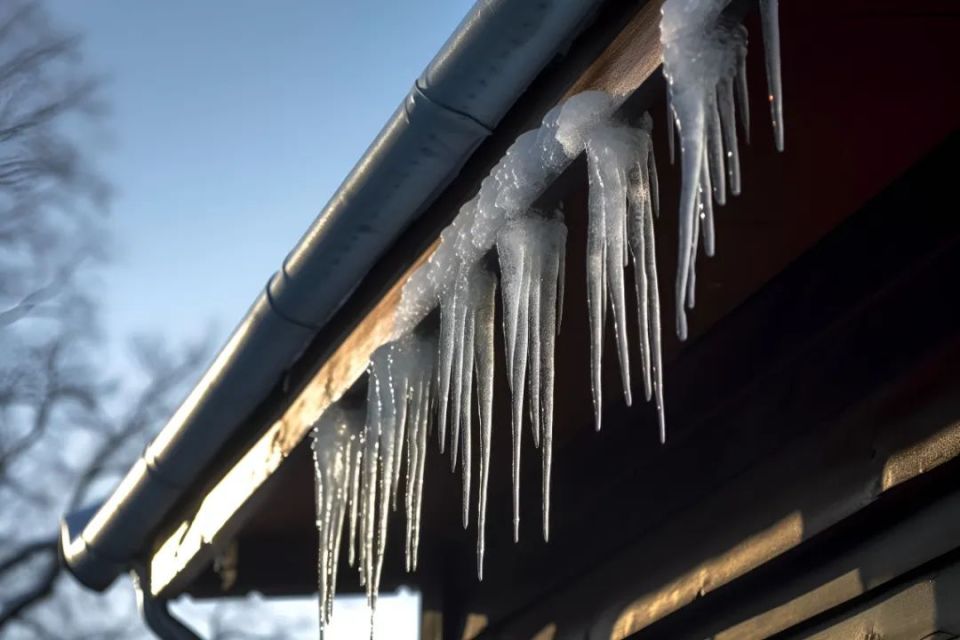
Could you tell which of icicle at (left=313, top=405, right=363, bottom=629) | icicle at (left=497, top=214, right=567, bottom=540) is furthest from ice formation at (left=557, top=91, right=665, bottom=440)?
icicle at (left=313, top=405, right=363, bottom=629)

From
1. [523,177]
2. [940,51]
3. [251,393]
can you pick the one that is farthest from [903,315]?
[251,393]

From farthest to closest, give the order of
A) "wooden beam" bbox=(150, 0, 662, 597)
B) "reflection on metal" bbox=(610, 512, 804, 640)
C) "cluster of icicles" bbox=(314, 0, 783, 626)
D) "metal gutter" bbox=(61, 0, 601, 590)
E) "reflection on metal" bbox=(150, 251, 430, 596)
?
"reflection on metal" bbox=(150, 251, 430, 596) < "reflection on metal" bbox=(610, 512, 804, 640) < "metal gutter" bbox=(61, 0, 601, 590) < "wooden beam" bbox=(150, 0, 662, 597) < "cluster of icicles" bbox=(314, 0, 783, 626)

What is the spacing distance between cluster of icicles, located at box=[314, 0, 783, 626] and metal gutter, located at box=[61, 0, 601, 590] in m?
0.10

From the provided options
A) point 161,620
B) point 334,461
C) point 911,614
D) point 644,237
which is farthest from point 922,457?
point 161,620

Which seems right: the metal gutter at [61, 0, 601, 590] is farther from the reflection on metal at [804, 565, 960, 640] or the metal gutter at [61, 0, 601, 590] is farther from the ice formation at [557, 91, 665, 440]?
the reflection on metal at [804, 565, 960, 640]

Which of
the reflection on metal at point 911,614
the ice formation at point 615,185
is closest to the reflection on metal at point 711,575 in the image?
the reflection on metal at point 911,614

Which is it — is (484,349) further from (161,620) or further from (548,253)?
(161,620)

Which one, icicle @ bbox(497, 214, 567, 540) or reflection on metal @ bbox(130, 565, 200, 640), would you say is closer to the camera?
icicle @ bbox(497, 214, 567, 540)

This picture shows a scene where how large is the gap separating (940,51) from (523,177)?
617mm

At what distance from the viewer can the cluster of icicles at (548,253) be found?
1441 millimetres

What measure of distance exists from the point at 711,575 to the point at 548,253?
2.90 feet

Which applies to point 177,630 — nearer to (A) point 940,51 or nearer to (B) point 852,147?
(B) point 852,147

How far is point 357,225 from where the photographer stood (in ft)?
7.20

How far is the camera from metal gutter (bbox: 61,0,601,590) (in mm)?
1770
